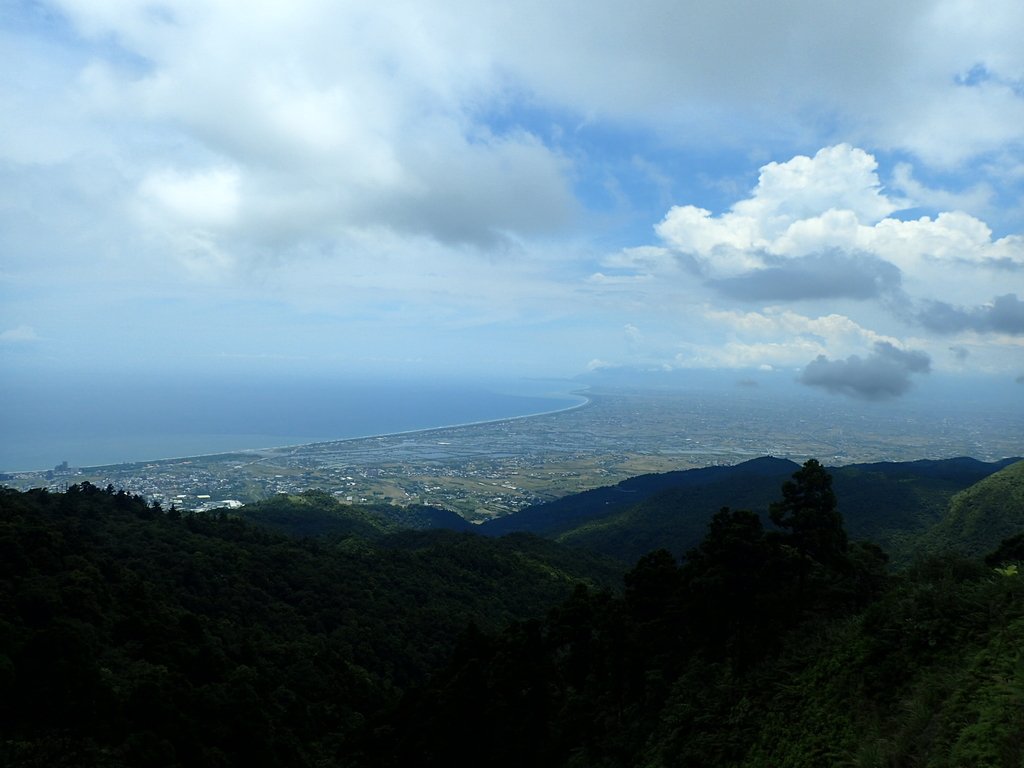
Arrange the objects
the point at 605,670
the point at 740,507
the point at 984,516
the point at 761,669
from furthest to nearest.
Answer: the point at 740,507 < the point at 984,516 < the point at 605,670 < the point at 761,669

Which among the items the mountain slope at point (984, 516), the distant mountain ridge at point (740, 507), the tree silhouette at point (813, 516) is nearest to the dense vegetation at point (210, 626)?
the tree silhouette at point (813, 516)

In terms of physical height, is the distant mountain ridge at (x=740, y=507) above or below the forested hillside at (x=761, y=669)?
below

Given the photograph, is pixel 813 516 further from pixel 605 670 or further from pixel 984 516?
pixel 984 516

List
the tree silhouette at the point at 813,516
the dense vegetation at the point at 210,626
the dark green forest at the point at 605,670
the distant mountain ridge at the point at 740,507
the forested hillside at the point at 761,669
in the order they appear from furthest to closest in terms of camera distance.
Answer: the distant mountain ridge at the point at 740,507, the tree silhouette at the point at 813,516, the dense vegetation at the point at 210,626, the dark green forest at the point at 605,670, the forested hillside at the point at 761,669

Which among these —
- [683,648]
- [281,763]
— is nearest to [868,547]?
[683,648]

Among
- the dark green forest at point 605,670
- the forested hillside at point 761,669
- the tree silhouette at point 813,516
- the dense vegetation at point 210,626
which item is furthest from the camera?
the tree silhouette at point 813,516

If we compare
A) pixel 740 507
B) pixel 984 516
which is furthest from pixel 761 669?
pixel 740 507

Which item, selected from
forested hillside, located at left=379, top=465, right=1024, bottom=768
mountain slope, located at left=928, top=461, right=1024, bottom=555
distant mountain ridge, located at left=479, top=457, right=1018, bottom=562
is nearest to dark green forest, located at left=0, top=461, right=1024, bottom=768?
forested hillside, located at left=379, top=465, right=1024, bottom=768

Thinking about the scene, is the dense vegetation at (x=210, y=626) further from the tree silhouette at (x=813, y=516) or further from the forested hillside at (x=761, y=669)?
the tree silhouette at (x=813, y=516)
